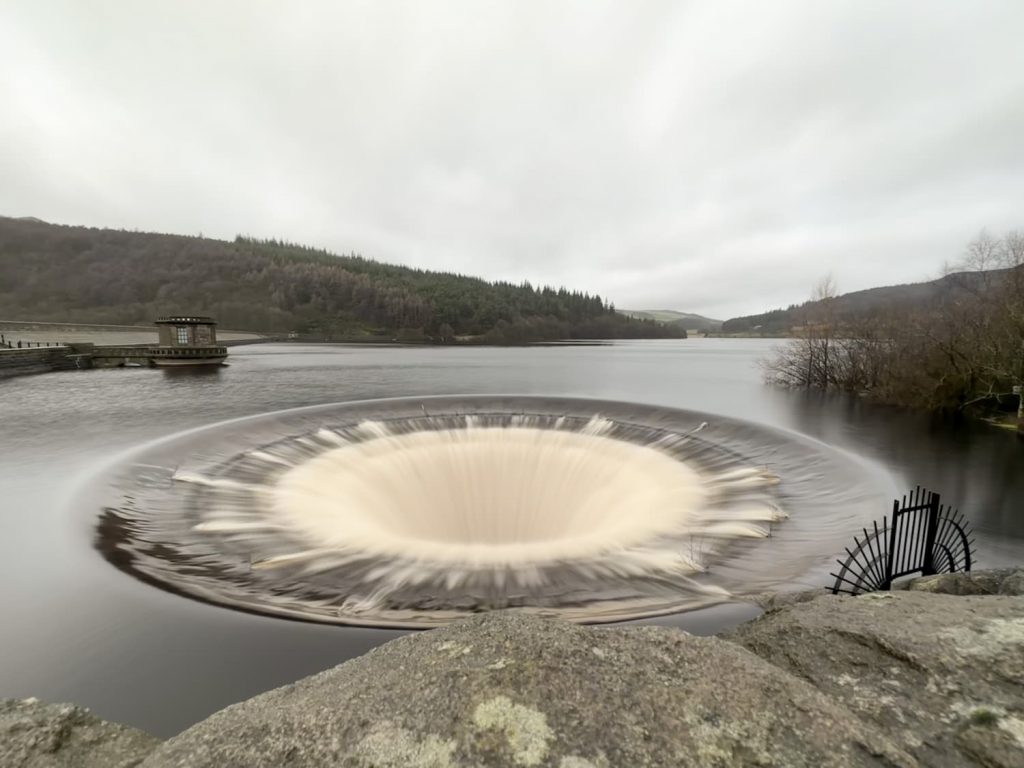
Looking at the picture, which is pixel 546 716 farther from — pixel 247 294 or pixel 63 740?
pixel 247 294

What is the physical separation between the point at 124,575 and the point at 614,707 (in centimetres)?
901

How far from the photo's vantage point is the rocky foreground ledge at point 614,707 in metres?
2.31

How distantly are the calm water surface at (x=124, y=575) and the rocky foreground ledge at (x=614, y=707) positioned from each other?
9.69 ft

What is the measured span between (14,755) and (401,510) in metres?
11.3

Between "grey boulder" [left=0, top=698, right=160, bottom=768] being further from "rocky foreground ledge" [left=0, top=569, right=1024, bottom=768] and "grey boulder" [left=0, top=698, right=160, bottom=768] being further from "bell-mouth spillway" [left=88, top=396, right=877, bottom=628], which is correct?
"bell-mouth spillway" [left=88, top=396, right=877, bottom=628]

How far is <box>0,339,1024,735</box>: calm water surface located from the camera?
563 centimetres

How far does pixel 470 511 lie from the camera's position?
1489 centimetres

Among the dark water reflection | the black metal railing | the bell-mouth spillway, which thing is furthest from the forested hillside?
the black metal railing

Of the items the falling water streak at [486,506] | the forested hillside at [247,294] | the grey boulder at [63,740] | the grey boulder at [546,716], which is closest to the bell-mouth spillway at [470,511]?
the falling water streak at [486,506]

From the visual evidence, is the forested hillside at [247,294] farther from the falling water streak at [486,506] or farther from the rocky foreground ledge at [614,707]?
the rocky foreground ledge at [614,707]

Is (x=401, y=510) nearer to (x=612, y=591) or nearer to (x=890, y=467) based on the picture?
(x=612, y=591)

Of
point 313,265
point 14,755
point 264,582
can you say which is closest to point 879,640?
point 14,755

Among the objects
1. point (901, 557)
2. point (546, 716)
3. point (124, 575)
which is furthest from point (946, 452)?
point (124, 575)

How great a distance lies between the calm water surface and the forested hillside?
9545cm
